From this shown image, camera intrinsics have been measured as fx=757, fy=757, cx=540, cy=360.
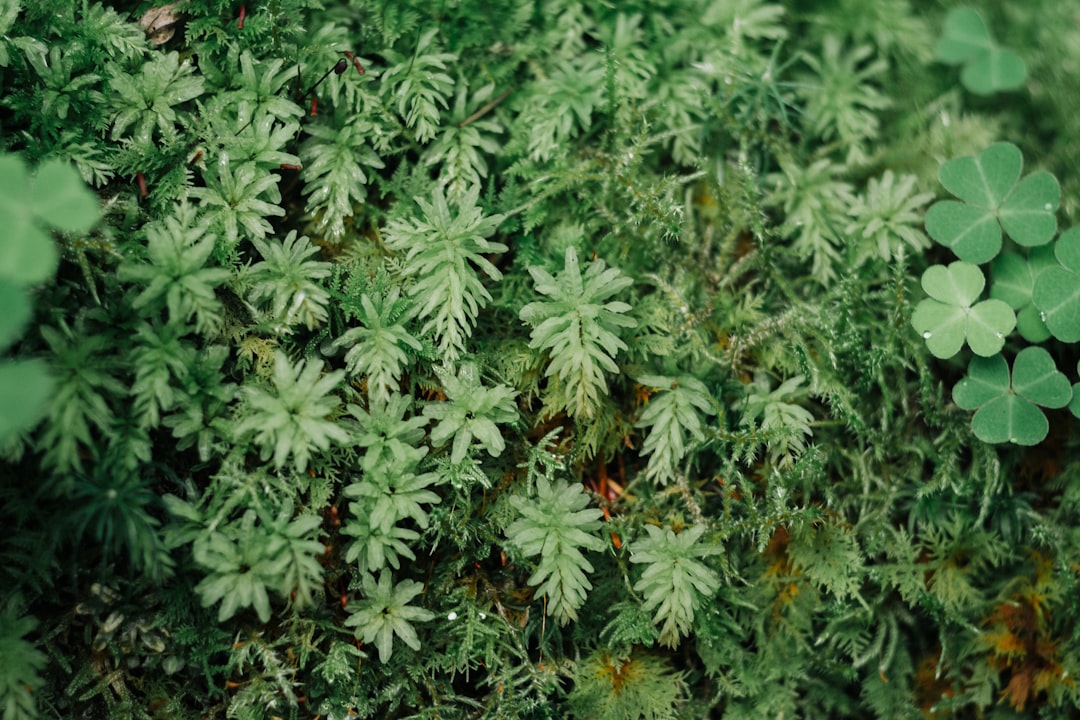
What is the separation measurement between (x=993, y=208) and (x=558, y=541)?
6.26 ft

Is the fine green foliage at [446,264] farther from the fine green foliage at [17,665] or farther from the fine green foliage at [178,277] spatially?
the fine green foliage at [17,665]

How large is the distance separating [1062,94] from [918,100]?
1.75 feet

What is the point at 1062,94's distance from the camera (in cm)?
297

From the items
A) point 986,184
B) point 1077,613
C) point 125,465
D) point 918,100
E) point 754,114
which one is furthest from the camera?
point 918,100

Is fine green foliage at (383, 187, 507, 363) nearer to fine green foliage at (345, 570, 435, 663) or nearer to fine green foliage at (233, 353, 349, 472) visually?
fine green foliage at (233, 353, 349, 472)

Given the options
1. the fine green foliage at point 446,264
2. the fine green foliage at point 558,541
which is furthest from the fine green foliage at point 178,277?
the fine green foliage at point 558,541

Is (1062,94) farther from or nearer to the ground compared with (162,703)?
farther from the ground

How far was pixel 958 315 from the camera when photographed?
8.32 ft

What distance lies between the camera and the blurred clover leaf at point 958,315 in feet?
8.23

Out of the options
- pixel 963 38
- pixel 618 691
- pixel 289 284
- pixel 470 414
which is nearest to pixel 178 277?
pixel 289 284

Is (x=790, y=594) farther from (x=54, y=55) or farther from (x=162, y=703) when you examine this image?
(x=54, y=55)

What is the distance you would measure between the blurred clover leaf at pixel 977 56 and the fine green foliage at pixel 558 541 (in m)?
2.32

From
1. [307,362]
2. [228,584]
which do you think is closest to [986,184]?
[307,362]

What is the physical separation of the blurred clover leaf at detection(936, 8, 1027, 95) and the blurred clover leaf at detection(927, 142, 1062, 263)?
511 millimetres
